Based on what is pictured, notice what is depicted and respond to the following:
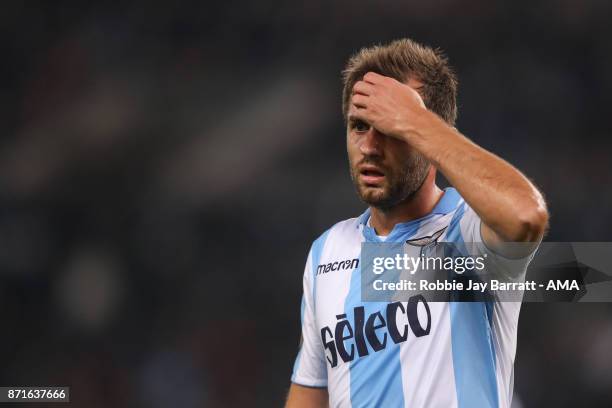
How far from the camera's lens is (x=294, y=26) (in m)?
5.57

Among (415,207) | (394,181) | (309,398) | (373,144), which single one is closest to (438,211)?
(415,207)

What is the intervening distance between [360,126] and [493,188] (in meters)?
0.59

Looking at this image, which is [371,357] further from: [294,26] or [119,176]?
[294,26]

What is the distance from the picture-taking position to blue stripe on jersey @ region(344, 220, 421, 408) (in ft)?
6.66

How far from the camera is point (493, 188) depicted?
1687 mm

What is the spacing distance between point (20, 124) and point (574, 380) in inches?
158

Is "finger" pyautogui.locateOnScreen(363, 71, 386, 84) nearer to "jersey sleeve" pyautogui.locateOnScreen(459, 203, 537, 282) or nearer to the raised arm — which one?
the raised arm

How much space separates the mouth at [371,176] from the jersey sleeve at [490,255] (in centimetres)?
25

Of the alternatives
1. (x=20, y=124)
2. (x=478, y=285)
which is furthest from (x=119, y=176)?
(x=478, y=285)

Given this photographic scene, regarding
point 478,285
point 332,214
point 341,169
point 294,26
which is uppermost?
point 294,26

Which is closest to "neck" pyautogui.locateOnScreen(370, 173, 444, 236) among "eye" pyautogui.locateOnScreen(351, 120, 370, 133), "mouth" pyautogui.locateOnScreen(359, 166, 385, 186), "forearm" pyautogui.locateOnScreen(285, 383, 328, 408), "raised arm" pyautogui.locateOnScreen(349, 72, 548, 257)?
"mouth" pyautogui.locateOnScreen(359, 166, 385, 186)

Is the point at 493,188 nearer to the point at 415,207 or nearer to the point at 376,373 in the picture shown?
the point at 415,207

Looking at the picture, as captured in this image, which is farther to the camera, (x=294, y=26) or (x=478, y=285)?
(x=294, y=26)

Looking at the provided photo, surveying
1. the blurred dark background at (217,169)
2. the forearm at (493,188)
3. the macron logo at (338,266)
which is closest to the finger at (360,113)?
the forearm at (493,188)
